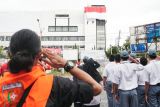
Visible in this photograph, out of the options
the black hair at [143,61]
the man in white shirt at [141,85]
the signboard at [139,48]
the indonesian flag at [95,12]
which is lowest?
the signboard at [139,48]

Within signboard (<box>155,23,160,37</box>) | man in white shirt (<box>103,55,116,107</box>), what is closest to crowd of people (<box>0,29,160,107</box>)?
man in white shirt (<box>103,55,116,107</box>)

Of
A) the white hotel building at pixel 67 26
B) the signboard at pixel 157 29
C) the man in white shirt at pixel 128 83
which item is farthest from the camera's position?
the white hotel building at pixel 67 26

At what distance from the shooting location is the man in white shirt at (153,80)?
10713 mm

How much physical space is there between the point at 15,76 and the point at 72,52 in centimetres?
5873

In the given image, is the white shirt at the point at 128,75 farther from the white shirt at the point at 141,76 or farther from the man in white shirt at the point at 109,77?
the man in white shirt at the point at 109,77

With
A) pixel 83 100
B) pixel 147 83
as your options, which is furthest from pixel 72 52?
pixel 83 100

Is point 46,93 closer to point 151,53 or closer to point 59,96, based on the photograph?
point 59,96

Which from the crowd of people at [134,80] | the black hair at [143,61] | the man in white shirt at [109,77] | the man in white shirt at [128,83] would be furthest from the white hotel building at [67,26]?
the man in white shirt at [128,83]

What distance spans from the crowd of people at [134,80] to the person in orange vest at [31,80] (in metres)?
6.97

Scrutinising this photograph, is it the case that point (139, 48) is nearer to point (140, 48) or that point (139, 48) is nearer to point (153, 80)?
point (140, 48)

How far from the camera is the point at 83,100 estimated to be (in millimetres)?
3250

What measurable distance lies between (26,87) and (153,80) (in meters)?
8.09

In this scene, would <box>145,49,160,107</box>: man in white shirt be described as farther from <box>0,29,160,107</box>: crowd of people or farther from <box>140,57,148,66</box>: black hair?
<box>0,29,160,107</box>: crowd of people

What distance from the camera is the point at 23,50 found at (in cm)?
301
